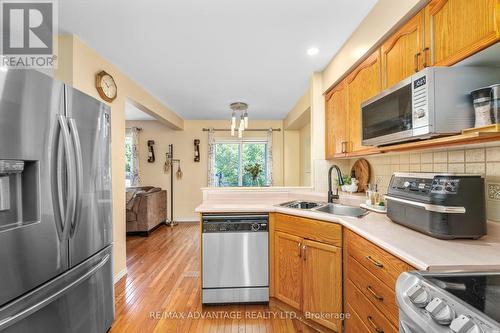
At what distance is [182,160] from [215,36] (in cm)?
399

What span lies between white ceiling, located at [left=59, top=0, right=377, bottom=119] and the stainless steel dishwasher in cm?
163

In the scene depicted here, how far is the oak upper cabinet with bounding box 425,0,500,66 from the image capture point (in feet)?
3.11

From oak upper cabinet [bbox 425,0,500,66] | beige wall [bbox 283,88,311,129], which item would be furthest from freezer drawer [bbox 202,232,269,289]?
beige wall [bbox 283,88,311,129]

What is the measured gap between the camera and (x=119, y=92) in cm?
277

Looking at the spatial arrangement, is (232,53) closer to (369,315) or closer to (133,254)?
(369,315)

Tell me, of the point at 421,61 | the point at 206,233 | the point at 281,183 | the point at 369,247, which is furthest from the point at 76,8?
the point at 281,183

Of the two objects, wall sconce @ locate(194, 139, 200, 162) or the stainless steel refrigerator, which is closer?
the stainless steel refrigerator

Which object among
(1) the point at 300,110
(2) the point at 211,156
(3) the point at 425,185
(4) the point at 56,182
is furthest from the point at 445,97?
(2) the point at 211,156

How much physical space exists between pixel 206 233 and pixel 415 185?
64.7 inches

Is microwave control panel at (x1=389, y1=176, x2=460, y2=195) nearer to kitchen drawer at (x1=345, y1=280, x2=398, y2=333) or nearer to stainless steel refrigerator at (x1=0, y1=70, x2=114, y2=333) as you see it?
kitchen drawer at (x1=345, y1=280, x2=398, y2=333)

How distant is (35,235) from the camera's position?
111 centimetres

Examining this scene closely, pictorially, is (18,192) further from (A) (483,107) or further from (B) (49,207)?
(A) (483,107)

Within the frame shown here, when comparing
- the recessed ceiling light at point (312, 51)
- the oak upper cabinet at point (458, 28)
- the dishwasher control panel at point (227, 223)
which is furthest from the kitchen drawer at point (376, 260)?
the recessed ceiling light at point (312, 51)

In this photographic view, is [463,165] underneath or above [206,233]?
above
